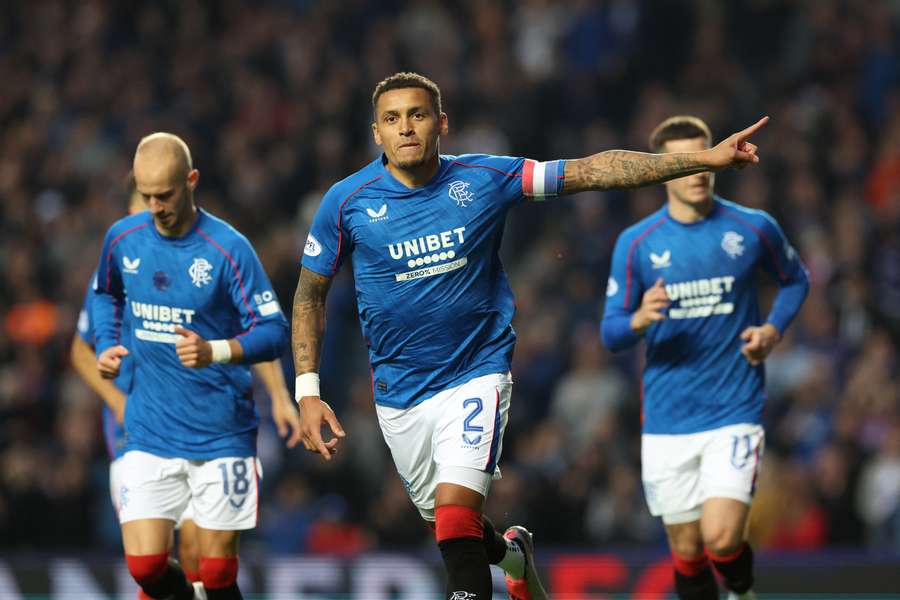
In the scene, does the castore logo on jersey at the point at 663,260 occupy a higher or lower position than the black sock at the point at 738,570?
higher

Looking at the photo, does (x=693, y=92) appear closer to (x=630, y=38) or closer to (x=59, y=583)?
(x=630, y=38)

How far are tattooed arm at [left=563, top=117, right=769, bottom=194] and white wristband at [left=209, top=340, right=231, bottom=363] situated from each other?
1984mm

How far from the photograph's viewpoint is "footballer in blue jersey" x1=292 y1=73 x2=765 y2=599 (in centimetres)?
671

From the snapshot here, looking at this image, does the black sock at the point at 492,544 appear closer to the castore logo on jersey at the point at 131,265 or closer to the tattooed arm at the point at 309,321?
the tattooed arm at the point at 309,321

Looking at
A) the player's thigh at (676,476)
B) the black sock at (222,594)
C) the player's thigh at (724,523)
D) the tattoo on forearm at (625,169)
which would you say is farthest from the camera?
the player's thigh at (676,476)

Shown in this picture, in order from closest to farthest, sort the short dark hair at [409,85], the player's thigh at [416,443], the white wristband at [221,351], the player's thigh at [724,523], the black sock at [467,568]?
the black sock at [467,568] < the short dark hair at [409,85] < the player's thigh at [416,443] < the white wristband at [221,351] < the player's thigh at [724,523]

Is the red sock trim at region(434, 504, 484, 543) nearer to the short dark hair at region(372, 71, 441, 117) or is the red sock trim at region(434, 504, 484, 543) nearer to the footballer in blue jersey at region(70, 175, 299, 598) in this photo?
the footballer in blue jersey at region(70, 175, 299, 598)

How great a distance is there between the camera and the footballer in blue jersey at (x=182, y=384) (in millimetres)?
7633

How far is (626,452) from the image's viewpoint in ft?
42.4

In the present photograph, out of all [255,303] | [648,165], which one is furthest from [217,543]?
[648,165]

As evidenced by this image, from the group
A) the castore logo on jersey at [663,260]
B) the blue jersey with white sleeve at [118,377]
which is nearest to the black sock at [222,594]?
the blue jersey with white sleeve at [118,377]

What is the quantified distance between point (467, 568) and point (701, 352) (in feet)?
8.09

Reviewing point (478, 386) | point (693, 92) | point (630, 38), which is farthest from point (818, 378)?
point (478, 386)

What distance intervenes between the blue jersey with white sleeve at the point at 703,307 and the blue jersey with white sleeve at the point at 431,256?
1482 millimetres
